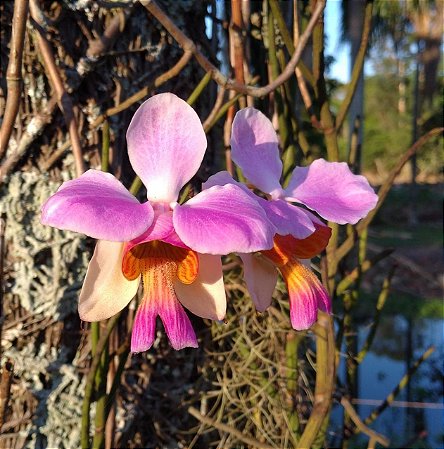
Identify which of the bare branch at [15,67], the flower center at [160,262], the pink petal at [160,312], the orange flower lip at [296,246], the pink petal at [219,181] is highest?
the bare branch at [15,67]

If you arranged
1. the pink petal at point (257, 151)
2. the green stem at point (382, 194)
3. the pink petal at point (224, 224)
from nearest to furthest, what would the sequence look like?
the pink petal at point (224, 224)
the pink petal at point (257, 151)
the green stem at point (382, 194)

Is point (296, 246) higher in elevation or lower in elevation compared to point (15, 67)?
lower

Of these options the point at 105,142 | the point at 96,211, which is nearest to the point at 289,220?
the point at 96,211

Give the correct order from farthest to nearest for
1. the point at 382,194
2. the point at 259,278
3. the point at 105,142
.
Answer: the point at 382,194, the point at 105,142, the point at 259,278

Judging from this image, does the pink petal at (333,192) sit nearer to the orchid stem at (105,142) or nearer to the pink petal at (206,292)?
the pink petal at (206,292)

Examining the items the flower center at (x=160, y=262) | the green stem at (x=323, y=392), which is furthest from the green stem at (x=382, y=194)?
the flower center at (x=160, y=262)

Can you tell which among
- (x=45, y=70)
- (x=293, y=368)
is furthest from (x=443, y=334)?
(x=45, y=70)

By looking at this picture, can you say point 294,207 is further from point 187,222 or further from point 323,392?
point 323,392
